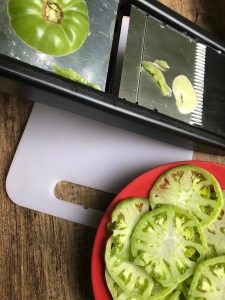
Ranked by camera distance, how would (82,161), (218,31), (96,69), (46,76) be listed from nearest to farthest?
(46,76) < (96,69) < (82,161) < (218,31)

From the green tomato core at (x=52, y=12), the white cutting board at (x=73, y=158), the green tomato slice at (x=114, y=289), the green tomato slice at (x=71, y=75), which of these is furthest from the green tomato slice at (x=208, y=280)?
the green tomato core at (x=52, y=12)

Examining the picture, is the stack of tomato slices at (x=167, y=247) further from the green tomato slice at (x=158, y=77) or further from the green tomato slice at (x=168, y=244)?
the green tomato slice at (x=158, y=77)

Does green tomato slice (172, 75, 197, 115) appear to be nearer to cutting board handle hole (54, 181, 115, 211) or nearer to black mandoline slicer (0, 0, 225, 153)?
black mandoline slicer (0, 0, 225, 153)

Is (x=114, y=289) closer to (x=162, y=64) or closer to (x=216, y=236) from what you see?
(x=216, y=236)

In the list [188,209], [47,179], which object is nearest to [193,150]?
[188,209]

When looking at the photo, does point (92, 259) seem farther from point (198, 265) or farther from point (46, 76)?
point (46, 76)

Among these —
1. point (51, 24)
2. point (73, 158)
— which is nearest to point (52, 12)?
point (51, 24)

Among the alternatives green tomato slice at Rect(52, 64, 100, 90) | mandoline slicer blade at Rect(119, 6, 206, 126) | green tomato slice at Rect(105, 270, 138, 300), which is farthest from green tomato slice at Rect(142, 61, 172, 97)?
green tomato slice at Rect(105, 270, 138, 300)
